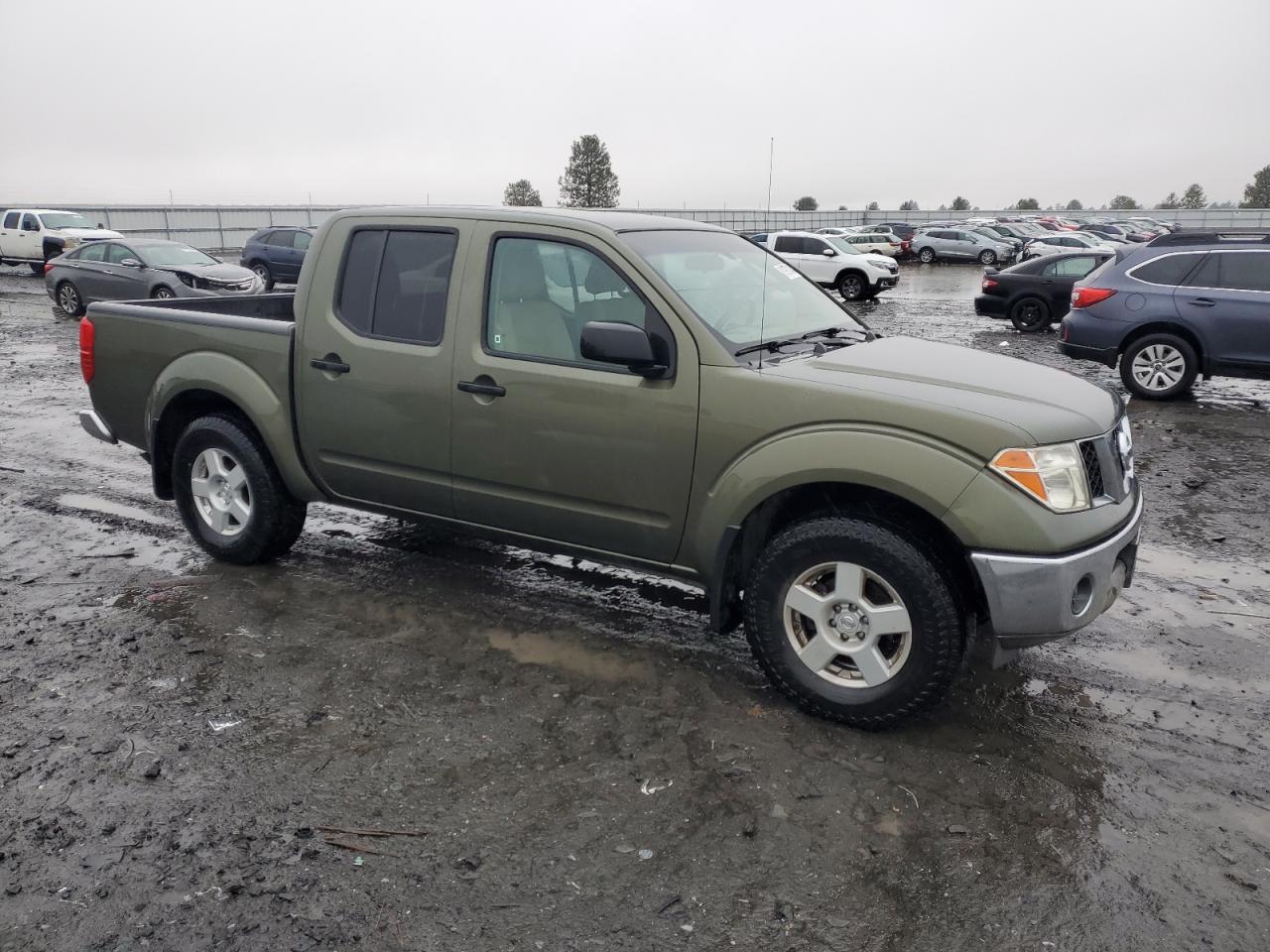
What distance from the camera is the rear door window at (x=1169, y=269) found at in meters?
11.0

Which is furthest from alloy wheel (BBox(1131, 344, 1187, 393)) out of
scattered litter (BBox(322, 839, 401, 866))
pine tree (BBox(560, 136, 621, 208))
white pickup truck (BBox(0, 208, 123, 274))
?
pine tree (BBox(560, 136, 621, 208))

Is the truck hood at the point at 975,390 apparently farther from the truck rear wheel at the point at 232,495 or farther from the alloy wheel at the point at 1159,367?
the alloy wheel at the point at 1159,367

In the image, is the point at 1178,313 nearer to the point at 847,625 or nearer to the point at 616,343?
the point at 847,625

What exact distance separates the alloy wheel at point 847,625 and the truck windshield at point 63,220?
30925mm

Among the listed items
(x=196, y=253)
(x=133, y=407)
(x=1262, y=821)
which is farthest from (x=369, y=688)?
(x=196, y=253)

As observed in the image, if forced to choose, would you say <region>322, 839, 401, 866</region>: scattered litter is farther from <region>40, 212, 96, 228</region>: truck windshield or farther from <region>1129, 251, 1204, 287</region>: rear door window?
<region>40, 212, 96, 228</region>: truck windshield

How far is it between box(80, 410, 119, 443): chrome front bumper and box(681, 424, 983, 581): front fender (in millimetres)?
3859

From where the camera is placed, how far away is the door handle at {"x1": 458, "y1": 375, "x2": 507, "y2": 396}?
448cm

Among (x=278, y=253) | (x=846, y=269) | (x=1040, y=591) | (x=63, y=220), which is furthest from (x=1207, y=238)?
(x=63, y=220)

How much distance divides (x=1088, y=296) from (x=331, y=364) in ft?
30.8

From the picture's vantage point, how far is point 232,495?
5586mm

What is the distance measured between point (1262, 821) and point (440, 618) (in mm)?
3448

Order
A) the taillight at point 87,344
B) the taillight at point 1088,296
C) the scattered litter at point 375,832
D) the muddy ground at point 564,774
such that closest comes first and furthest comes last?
the muddy ground at point 564,774, the scattered litter at point 375,832, the taillight at point 87,344, the taillight at point 1088,296

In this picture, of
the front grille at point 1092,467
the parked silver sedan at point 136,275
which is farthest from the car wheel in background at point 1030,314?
the front grille at point 1092,467
